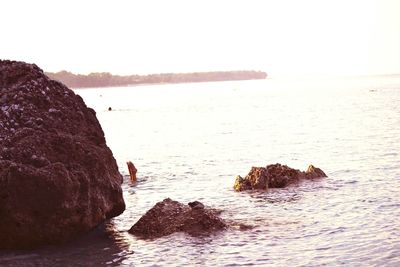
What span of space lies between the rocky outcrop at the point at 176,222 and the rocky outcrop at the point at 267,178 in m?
5.98

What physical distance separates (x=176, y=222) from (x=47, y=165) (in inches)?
156

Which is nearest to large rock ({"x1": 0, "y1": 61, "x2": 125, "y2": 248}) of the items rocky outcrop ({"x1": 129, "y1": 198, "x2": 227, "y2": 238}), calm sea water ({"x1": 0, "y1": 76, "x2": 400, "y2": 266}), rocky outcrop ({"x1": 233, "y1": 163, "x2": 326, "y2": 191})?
calm sea water ({"x1": 0, "y1": 76, "x2": 400, "y2": 266})

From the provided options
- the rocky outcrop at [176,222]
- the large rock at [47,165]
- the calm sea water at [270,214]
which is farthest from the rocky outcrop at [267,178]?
the large rock at [47,165]

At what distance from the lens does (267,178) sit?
73.3ft

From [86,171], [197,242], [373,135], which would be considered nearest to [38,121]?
[86,171]

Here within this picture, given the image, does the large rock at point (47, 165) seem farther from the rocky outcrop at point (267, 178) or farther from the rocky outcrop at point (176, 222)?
the rocky outcrop at point (267, 178)

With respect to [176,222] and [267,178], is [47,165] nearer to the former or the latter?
[176,222]

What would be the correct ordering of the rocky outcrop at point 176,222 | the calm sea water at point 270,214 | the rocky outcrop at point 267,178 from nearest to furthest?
the calm sea water at point 270,214, the rocky outcrop at point 176,222, the rocky outcrop at point 267,178

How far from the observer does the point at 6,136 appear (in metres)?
15.0

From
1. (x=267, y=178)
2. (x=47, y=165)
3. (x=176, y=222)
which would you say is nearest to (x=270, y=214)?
(x=176, y=222)

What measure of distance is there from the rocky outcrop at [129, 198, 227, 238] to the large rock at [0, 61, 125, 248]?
98 cm

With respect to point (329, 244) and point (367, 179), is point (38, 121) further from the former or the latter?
point (367, 179)

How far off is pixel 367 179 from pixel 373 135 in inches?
779

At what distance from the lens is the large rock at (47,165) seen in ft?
45.9
